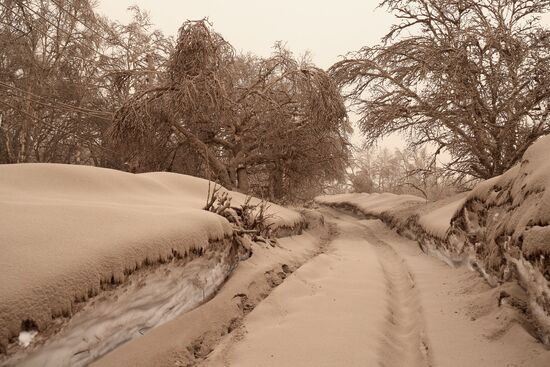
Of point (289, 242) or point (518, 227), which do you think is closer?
point (518, 227)

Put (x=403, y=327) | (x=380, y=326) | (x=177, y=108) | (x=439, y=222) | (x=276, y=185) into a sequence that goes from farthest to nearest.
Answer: (x=276, y=185)
(x=177, y=108)
(x=439, y=222)
(x=403, y=327)
(x=380, y=326)

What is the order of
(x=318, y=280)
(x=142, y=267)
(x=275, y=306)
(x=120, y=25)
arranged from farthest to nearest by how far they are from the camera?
1. (x=120, y=25)
2. (x=318, y=280)
3. (x=275, y=306)
4. (x=142, y=267)

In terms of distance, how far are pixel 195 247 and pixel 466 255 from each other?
12.2ft

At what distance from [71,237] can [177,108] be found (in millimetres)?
7469

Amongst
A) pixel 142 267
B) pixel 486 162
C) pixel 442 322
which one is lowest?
pixel 442 322

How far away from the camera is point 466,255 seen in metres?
4.87

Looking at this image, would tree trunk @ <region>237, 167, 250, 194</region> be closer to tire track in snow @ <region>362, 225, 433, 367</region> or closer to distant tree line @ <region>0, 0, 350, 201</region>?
distant tree line @ <region>0, 0, 350, 201</region>

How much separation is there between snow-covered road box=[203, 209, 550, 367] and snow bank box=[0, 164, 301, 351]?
979mm

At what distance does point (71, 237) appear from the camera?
2.49 metres

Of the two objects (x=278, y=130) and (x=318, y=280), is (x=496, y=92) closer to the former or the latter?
(x=278, y=130)

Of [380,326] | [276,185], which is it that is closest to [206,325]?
[380,326]

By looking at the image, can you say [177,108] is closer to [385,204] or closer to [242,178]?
[242,178]

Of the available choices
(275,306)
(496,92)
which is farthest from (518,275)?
(496,92)

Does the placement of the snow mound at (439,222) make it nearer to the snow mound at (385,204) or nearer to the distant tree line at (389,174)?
the snow mound at (385,204)
